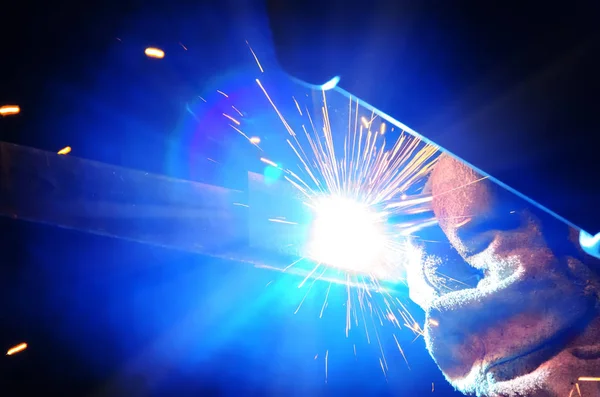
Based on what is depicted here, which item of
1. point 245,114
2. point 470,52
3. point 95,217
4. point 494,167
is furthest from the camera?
point 245,114

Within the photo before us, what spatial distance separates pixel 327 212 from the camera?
1704mm

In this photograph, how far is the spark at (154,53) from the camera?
182cm

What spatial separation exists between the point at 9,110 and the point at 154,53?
664mm

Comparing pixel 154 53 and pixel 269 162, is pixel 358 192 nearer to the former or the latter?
pixel 269 162

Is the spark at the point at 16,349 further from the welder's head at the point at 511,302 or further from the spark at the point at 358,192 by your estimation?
the welder's head at the point at 511,302

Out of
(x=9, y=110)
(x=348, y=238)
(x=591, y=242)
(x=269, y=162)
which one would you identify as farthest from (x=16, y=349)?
(x=591, y=242)

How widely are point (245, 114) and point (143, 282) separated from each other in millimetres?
972

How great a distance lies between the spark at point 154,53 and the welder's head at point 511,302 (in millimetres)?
1245

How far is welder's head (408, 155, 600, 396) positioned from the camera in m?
1.13

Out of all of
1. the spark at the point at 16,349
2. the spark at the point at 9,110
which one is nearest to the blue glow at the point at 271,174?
the spark at the point at 9,110

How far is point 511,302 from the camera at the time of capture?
119 centimetres

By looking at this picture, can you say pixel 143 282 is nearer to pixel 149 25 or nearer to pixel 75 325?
pixel 75 325

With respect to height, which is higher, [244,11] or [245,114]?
[244,11]

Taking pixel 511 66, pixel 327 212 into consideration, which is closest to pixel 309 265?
pixel 327 212
